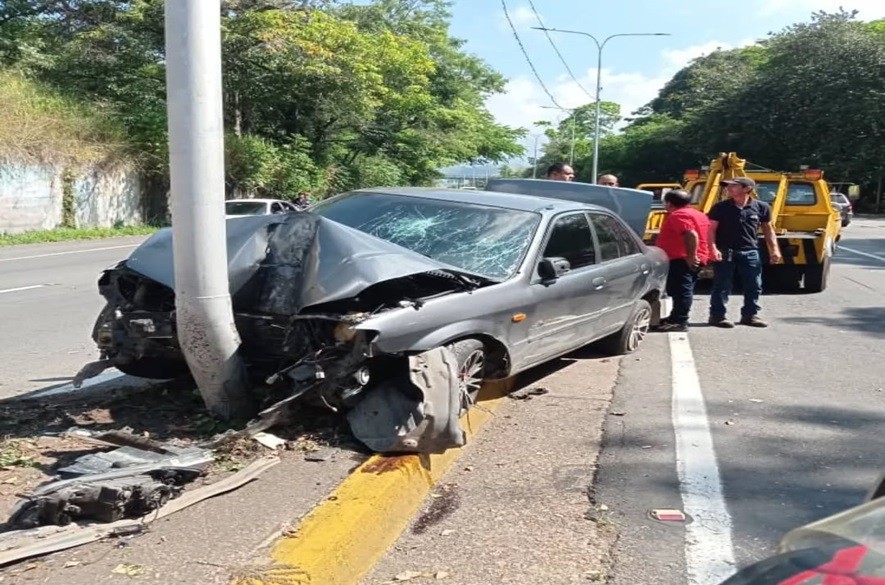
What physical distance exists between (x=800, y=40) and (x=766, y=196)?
4406 cm

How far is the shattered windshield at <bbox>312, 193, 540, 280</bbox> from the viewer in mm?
5570

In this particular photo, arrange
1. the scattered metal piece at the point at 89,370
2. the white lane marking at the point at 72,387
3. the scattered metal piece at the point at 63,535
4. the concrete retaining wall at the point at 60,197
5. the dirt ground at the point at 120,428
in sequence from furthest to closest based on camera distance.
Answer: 1. the concrete retaining wall at the point at 60,197
2. the white lane marking at the point at 72,387
3. the scattered metal piece at the point at 89,370
4. the dirt ground at the point at 120,428
5. the scattered metal piece at the point at 63,535

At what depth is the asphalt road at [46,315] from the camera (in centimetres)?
647

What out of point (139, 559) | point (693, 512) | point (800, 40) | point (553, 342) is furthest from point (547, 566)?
point (800, 40)

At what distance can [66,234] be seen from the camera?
23094 mm

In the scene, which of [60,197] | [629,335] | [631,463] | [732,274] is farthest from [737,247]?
[60,197]

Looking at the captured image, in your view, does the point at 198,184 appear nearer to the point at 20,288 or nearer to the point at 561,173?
the point at 561,173

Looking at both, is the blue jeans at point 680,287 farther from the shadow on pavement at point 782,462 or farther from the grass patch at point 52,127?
the grass patch at point 52,127

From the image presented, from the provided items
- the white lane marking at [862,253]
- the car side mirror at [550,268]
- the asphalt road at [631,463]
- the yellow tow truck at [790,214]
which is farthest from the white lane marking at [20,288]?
the white lane marking at [862,253]

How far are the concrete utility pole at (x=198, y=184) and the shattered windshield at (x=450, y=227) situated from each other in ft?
5.34

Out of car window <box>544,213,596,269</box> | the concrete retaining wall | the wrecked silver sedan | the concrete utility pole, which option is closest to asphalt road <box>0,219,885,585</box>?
the wrecked silver sedan

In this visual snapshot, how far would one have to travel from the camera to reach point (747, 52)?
6869 cm

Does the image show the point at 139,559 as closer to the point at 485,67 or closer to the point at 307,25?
the point at 307,25

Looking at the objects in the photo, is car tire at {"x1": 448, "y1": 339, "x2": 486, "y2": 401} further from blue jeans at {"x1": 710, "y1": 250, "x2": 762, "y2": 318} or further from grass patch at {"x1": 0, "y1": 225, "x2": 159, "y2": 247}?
grass patch at {"x1": 0, "y1": 225, "x2": 159, "y2": 247}
